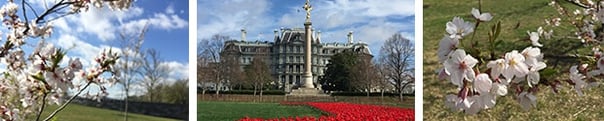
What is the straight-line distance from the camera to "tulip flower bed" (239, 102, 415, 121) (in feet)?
12.7

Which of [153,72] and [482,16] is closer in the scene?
[482,16]

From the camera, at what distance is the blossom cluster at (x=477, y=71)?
0.84 meters

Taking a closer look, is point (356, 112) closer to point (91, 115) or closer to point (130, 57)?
point (130, 57)

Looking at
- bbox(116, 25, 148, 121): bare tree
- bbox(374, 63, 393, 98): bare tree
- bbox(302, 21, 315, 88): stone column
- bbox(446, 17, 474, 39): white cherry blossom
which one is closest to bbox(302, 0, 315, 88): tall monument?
bbox(302, 21, 315, 88): stone column

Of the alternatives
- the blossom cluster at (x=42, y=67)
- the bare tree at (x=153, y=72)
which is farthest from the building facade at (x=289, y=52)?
the blossom cluster at (x=42, y=67)

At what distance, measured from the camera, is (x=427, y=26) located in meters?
4.93

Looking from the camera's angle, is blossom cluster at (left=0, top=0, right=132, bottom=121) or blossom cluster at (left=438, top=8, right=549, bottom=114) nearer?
blossom cluster at (left=438, top=8, right=549, bottom=114)

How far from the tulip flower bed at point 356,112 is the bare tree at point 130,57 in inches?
41.6

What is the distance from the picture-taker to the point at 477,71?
0.86 m

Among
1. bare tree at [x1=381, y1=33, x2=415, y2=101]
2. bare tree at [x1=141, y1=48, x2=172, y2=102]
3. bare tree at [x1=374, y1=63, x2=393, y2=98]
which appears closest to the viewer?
bare tree at [x1=381, y1=33, x2=415, y2=101]

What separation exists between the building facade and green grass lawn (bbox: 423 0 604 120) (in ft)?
1.90

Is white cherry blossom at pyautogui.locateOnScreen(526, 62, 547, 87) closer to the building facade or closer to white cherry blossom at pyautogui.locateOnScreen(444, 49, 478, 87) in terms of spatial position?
white cherry blossom at pyautogui.locateOnScreen(444, 49, 478, 87)

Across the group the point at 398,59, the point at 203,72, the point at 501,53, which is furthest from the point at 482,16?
the point at 203,72

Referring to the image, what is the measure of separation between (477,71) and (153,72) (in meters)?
4.01
